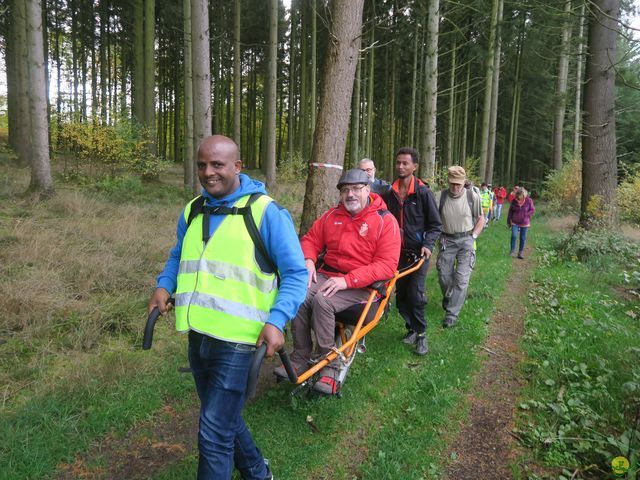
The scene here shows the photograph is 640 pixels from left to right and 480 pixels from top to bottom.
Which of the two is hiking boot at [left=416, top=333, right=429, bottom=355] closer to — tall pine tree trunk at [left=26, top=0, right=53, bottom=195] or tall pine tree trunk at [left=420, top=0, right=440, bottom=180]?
tall pine tree trunk at [left=420, top=0, right=440, bottom=180]

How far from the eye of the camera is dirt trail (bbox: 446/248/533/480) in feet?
10.5

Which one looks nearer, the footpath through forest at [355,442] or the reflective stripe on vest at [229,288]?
the reflective stripe on vest at [229,288]

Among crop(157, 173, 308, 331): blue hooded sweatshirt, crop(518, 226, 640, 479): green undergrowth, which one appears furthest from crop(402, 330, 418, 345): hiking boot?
crop(157, 173, 308, 331): blue hooded sweatshirt

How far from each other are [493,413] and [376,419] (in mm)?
1103

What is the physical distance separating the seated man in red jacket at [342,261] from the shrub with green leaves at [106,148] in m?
10.7

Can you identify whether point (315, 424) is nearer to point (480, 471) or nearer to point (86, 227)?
point (480, 471)

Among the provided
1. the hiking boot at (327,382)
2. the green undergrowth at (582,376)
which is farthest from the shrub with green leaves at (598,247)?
the hiking boot at (327,382)

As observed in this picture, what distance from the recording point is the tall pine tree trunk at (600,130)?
428 inches

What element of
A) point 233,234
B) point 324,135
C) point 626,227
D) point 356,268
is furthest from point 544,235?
point 233,234

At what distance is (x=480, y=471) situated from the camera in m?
3.14

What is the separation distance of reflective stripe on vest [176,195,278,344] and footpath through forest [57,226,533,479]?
4.61 ft

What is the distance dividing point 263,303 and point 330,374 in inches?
62.4

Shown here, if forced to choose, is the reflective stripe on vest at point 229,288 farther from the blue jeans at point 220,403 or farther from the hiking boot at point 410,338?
the hiking boot at point 410,338

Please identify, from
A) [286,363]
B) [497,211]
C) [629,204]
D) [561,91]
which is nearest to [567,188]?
[497,211]
